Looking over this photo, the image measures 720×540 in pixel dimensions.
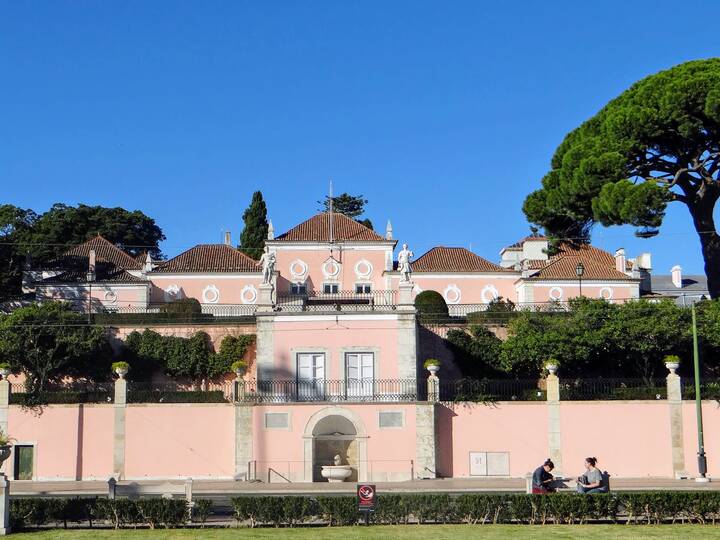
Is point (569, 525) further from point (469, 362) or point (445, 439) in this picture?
point (469, 362)

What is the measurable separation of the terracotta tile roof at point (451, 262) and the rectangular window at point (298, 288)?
6.65 meters

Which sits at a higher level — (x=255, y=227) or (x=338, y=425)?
(x=255, y=227)

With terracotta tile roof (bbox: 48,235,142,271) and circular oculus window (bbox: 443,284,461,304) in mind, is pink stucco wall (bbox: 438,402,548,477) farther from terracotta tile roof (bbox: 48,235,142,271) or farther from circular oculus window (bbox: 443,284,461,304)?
terracotta tile roof (bbox: 48,235,142,271)

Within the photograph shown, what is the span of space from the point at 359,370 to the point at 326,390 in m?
1.43

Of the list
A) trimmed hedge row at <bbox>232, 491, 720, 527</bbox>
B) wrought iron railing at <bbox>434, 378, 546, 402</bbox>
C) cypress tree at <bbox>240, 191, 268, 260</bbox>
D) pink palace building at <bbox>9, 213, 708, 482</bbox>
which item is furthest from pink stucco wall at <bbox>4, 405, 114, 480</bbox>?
cypress tree at <bbox>240, 191, 268, 260</bbox>

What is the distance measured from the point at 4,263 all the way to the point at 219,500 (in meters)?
39.4

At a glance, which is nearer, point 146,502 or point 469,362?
point 146,502

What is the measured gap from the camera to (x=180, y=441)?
37.1 meters

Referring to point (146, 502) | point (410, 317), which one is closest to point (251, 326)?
point (410, 317)

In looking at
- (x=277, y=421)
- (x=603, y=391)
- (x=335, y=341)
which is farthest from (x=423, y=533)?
(x=603, y=391)

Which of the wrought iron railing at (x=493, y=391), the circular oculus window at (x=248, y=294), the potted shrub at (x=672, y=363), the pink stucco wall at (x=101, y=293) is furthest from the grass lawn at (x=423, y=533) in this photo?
the circular oculus window at (x=248, y=294)

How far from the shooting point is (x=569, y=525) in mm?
21812

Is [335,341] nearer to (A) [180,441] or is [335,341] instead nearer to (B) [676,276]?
(A) [180,441]

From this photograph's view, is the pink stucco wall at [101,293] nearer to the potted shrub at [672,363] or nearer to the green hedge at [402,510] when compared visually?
the potted shrub at [672,363]
